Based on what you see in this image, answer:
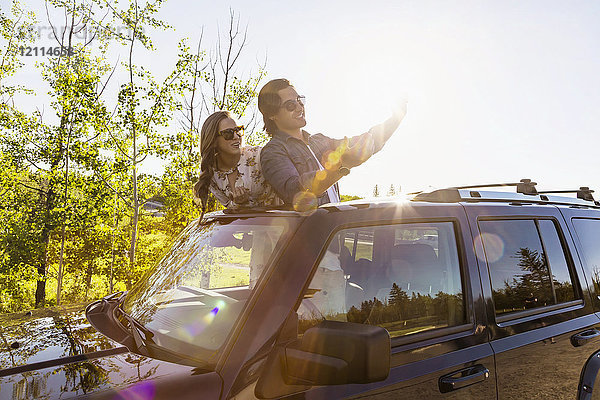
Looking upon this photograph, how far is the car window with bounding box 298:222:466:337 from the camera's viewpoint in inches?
74.0

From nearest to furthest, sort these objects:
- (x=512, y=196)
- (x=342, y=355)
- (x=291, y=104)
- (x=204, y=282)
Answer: (x=342, y=355) < (x=204, y=282) < (x=512, y=196) < (x=291, y=104)

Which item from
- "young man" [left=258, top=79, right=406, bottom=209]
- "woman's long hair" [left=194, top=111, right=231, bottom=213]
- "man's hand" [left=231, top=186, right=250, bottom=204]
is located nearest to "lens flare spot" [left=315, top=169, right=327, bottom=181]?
"young man" [left=258, top=79, right=406, bottom=209]

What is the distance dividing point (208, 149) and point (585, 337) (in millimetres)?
2791

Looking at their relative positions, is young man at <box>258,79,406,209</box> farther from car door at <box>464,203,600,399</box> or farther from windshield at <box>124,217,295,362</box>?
car door at <box>464,203,600,399</box>

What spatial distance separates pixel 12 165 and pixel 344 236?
2130 cm

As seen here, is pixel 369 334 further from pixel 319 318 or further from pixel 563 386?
pixel 563 386

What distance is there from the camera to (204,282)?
249 cm

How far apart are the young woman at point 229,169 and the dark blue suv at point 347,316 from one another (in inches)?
23.2

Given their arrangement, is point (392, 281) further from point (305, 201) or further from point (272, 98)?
point (272, 98)

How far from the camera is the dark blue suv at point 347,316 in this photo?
1522mm

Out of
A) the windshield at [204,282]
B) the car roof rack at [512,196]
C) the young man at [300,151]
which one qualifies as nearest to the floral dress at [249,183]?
→ the young man at [300,151]

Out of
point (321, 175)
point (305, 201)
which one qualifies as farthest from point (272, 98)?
point (305, 201)

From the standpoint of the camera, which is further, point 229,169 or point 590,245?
point 229,169

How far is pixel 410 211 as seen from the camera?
7.09 ft
